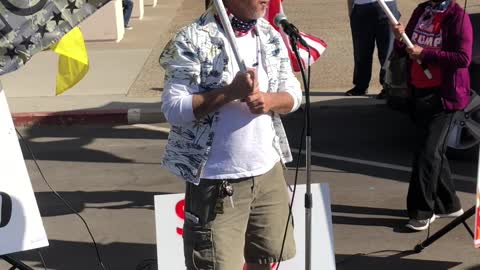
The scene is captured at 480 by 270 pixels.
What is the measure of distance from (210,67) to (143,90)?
7.33 m

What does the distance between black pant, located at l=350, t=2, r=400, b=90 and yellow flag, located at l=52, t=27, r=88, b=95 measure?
626 centimetres

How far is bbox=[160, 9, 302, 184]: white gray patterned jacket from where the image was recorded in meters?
3.24

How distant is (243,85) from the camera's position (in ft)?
10.1

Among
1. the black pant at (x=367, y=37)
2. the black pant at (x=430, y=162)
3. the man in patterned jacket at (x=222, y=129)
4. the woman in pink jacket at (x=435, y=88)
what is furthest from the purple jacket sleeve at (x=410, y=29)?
the black pant at (x=367, y=37)

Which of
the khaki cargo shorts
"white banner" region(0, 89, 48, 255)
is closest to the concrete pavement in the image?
"white banner" region(0, 89, 48, 255)

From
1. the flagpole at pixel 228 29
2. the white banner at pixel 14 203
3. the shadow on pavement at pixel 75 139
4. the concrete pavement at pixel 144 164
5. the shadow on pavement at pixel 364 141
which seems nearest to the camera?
the flagpole at pixel 228 29

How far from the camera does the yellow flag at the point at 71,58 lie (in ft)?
11.9

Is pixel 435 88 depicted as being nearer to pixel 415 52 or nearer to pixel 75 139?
pixel 415 52

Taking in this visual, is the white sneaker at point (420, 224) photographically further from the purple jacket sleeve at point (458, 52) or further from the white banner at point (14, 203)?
→ the white banner at point (14, 203)

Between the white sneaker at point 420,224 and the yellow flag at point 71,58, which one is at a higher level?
the yellow flag at point 71,58

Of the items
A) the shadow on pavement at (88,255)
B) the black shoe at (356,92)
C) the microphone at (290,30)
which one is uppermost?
the microphone at (290,30)

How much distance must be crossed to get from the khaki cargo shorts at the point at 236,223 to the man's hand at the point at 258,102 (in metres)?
0.32

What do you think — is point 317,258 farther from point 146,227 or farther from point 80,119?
point 80,119

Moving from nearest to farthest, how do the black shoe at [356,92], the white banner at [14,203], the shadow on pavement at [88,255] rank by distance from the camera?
the white banner at [14,203], the shadow on pavement at [88,255], the black shoe at [356,92]
